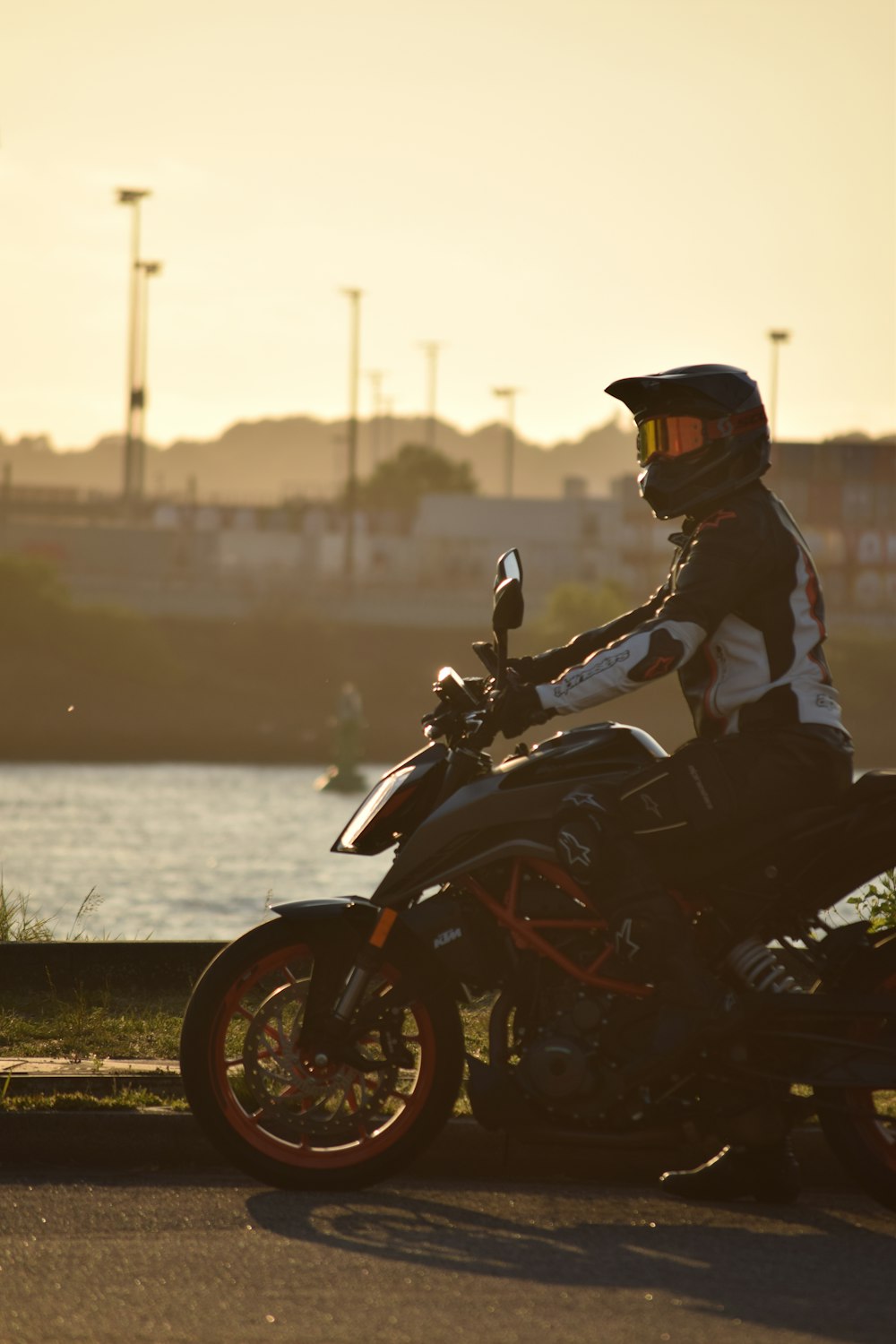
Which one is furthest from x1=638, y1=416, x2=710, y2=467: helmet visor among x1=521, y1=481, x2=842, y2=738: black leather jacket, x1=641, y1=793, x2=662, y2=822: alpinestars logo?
x1=641, y1=793, x2=662, y2=822: alpinestars logo

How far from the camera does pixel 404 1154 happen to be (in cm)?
525

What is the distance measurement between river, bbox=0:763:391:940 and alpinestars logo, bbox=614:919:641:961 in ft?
42.5

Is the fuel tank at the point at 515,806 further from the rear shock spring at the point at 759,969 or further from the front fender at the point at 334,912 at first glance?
the rear shock spring at the point at 759,969

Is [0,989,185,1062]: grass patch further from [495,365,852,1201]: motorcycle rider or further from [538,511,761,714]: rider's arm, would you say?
[538,511,761,714]: rider's arm

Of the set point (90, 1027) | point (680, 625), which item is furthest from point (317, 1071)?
point (90, 1027)

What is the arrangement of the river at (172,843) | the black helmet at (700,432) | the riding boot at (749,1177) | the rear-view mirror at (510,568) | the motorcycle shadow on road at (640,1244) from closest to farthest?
the motorcycle shadow on road at (640,1244), the rear-view mirror at (510,568), the riding boot at (749,1177), the black helmet at (700,432), the river at (172,843)

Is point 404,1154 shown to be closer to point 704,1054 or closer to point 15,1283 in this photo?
point 704,1054

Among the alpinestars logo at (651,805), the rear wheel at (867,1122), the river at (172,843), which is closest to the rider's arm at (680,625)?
the alpinestars logo at (651,805)

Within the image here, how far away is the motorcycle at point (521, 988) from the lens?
504 cm

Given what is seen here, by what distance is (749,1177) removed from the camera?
5211 millimetres

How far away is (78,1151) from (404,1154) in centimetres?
90

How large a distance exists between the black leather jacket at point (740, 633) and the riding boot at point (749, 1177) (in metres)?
1.04

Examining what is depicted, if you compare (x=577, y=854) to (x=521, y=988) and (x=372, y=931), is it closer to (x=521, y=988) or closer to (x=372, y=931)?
(x=521, y=988)

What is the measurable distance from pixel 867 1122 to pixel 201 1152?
1723 mm
